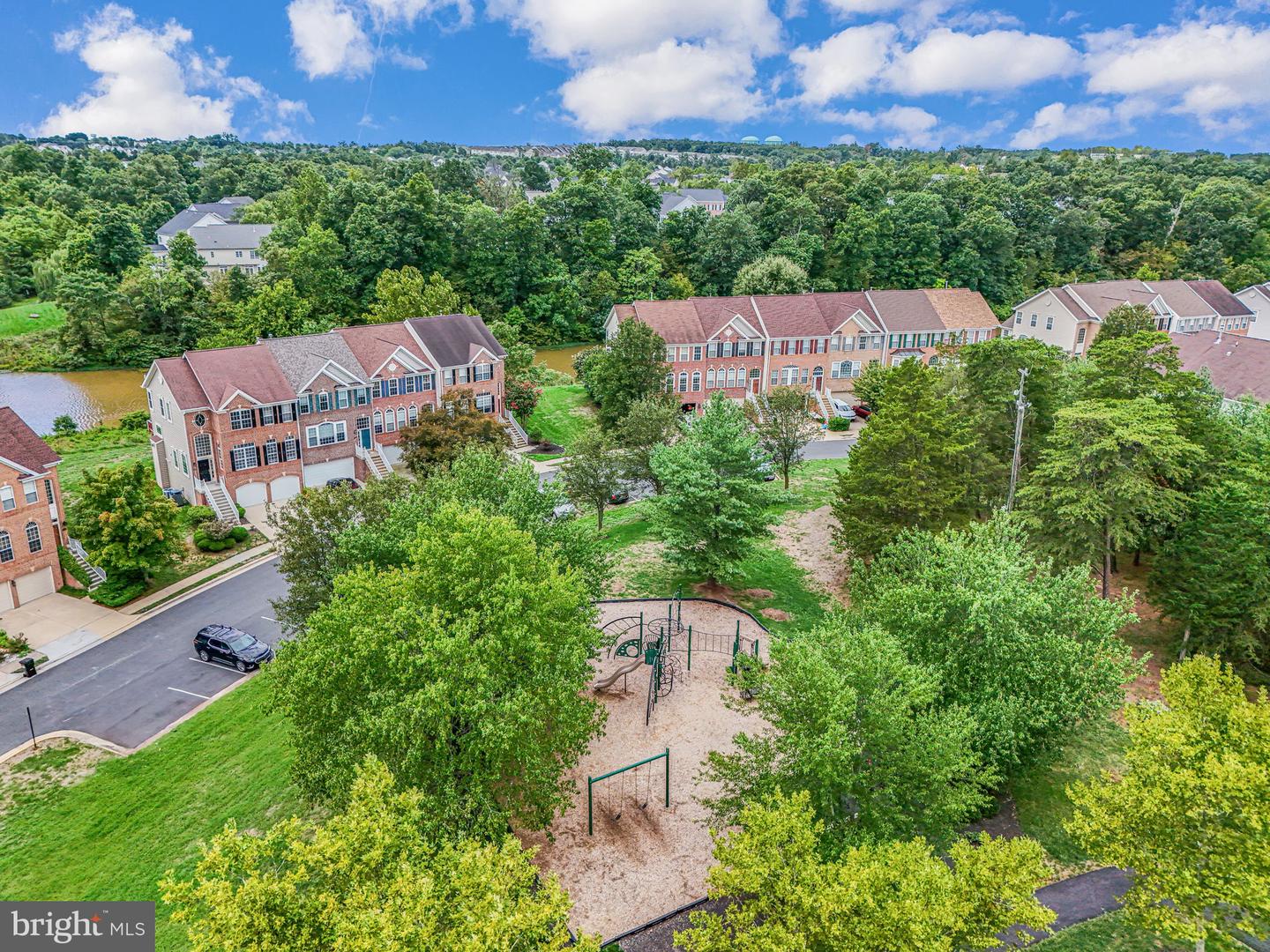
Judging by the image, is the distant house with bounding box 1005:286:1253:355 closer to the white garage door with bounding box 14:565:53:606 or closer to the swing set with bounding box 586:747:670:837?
the swing set with bounding box 586:747:670:837

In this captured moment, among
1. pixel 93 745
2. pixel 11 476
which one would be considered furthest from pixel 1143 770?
pixel 11 476

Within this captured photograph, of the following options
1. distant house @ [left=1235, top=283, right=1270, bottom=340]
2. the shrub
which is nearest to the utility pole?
the shrub

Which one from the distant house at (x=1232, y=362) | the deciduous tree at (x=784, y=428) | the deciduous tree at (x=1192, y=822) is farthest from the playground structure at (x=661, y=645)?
the distant house at (x=1232, y=362)

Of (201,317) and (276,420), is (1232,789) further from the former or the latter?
(201,317)

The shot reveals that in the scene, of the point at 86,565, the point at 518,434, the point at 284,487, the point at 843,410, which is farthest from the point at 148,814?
the point at 843,410

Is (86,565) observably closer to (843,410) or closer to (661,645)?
(661,645)

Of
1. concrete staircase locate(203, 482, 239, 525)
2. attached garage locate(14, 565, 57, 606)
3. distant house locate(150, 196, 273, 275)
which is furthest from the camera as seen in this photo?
distant house locate(150, 196, 273, 275)

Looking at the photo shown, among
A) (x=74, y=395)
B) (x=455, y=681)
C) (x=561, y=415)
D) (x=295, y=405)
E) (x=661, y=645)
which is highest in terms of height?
(x=295, y=405)
